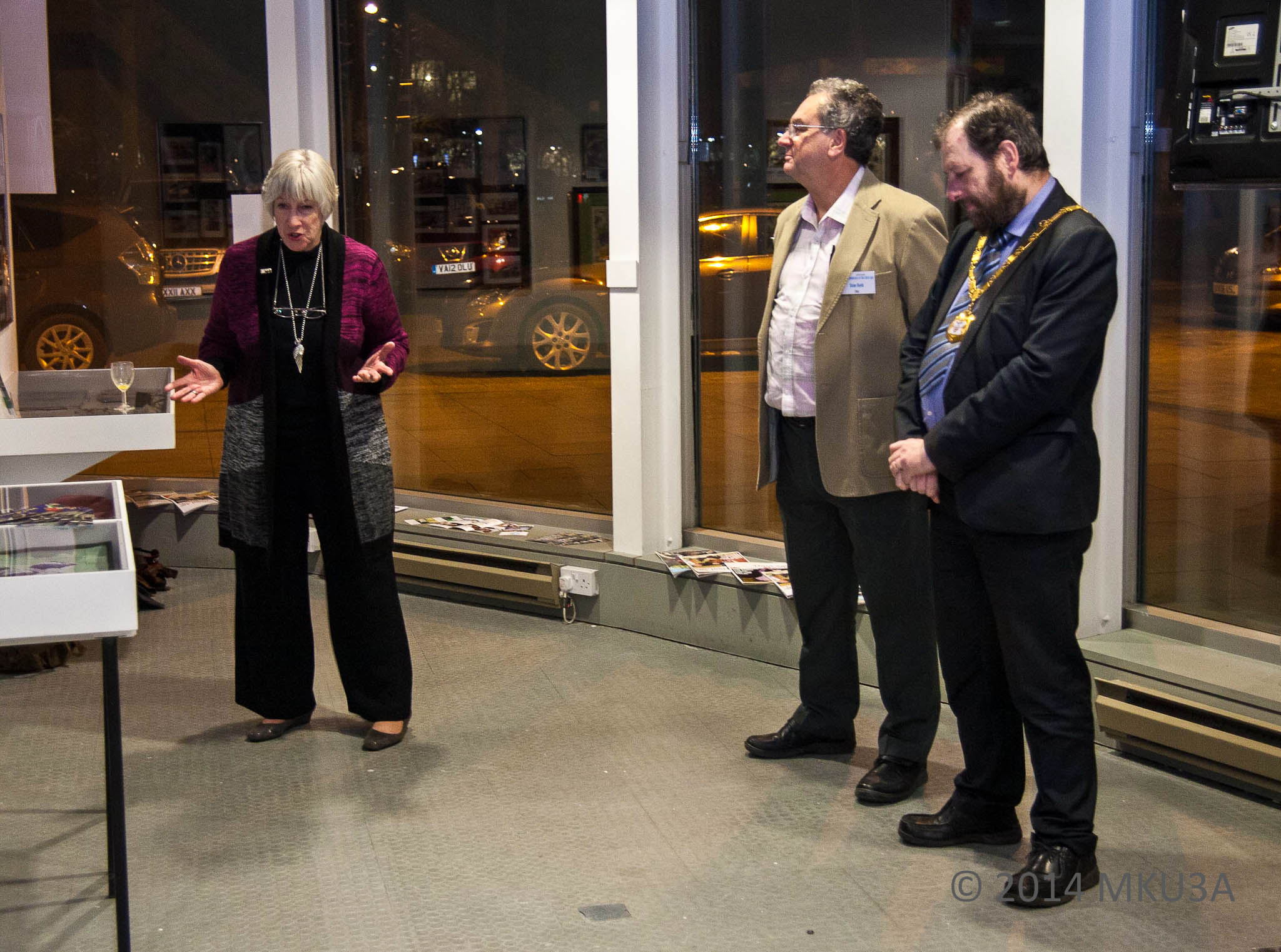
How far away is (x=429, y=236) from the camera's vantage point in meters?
5.75

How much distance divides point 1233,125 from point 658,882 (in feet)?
6.54

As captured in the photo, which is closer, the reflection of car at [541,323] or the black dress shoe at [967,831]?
the black dress shoe at [967,831]

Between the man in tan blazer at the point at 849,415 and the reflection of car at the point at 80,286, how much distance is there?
12.6 ft

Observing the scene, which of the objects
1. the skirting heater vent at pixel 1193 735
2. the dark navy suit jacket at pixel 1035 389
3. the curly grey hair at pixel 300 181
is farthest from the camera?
the curly grey hair at pixel 300 181

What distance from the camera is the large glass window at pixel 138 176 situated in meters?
6.03

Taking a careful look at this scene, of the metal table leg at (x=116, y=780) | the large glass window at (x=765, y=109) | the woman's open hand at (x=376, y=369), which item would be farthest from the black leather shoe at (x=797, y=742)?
the metal table leg at (x=116, y=780)

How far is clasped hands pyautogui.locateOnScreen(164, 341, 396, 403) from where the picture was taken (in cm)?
355

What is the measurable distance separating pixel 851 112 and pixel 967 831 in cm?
175

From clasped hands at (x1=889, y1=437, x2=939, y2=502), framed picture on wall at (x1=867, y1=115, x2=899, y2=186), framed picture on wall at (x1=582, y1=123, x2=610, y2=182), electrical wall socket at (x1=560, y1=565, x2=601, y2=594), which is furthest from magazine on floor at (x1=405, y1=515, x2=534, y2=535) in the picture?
clasped hands at (x1=889, y1=437, x2=939, y2=502)

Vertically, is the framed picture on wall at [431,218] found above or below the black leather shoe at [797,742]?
above

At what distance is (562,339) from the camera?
5.36 metres

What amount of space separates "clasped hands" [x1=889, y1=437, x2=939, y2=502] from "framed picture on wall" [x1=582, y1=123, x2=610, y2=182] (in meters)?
2.51

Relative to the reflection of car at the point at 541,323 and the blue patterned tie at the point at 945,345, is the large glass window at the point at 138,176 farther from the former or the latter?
the blue patterned tie at the point at 945,345

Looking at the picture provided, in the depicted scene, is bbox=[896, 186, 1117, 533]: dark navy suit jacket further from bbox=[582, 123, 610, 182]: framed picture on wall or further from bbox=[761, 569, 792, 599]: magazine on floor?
bbox=[582, 123, 610, 182]: framed picture on wall
